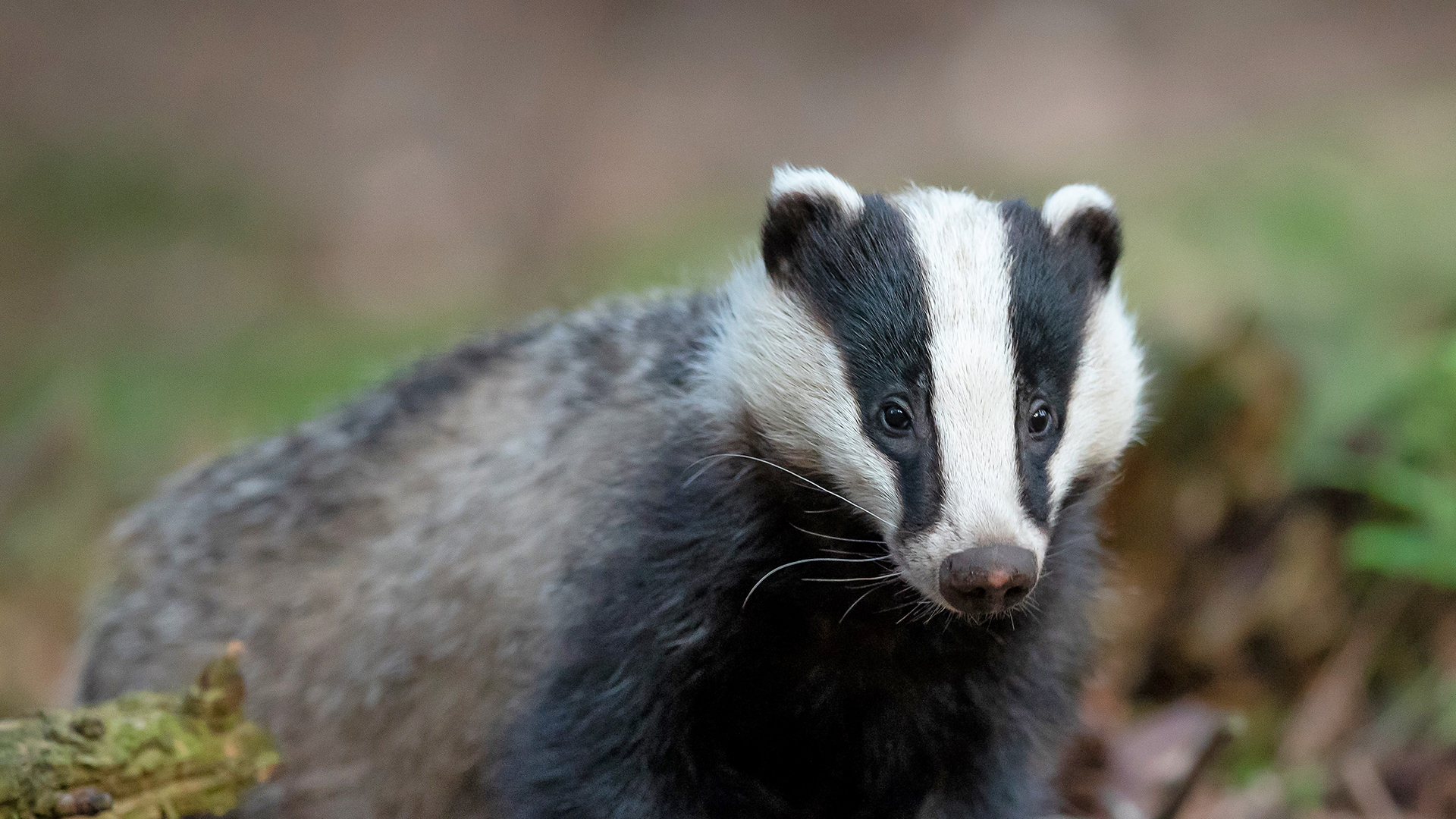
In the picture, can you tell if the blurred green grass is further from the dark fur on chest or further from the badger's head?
the dark fur on chest

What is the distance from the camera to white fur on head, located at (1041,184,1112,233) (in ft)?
9.12

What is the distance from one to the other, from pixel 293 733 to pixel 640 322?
4.70 ft

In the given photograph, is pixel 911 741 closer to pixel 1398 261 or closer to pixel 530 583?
pixel 530 583

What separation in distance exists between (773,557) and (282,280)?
6383 millimetres

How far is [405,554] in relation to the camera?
3.52 m

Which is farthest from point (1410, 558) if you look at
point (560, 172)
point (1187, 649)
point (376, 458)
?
point (560, 172)

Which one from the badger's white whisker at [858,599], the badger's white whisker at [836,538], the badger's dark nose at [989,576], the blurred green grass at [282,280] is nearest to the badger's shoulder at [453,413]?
the badger's white whisker at [836,538]

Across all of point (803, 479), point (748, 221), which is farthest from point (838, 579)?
point (748, 221)

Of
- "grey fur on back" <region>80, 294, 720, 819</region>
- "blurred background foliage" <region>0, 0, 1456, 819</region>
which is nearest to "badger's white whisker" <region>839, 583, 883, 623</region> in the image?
"grey fur on back" <region>80, 294, 720, 819</region>

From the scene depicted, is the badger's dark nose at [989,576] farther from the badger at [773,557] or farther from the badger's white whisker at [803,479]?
the badger's white whisker at [803,479]

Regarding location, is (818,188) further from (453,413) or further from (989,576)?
(453,413)

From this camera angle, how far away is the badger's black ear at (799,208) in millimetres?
A: 2709

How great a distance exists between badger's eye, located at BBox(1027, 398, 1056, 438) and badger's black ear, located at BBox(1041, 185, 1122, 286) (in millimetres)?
441

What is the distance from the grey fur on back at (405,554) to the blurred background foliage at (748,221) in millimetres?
539
